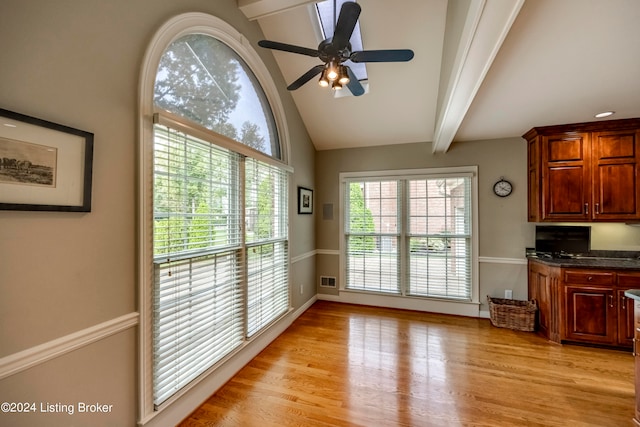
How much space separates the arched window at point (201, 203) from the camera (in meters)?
1.66

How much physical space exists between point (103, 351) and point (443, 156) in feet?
13.7

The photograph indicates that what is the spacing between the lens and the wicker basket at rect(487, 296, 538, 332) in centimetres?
326

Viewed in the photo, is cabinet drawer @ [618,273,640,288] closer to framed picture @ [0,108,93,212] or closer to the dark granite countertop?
the dark granite countertop

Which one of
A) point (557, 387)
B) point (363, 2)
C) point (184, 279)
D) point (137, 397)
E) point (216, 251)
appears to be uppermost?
point (363, 2)

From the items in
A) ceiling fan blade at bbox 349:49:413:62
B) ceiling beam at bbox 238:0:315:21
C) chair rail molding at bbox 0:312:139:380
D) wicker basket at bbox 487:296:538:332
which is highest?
ceiling beam at bbox 238:0:315:21

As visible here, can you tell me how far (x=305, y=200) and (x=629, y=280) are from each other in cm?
372

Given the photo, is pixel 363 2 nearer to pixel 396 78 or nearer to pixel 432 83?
pixel 396 78

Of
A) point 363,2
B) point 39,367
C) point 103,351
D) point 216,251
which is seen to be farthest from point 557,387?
point 363,2

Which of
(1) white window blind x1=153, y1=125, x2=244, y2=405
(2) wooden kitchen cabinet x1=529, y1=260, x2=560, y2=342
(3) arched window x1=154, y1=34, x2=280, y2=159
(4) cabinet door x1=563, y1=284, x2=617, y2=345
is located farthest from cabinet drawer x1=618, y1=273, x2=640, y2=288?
(3) arched window x1=154, y1=34, x2=280, y2=159

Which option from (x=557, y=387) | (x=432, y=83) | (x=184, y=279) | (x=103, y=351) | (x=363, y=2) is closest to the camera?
(x=103, y=351)

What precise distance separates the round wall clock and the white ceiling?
0.63m

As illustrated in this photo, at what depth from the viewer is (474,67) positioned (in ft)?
5.90

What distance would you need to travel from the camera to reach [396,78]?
3.09 metres

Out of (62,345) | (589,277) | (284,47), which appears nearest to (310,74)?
(284,47)
